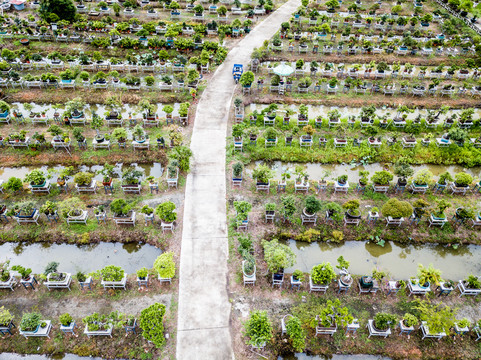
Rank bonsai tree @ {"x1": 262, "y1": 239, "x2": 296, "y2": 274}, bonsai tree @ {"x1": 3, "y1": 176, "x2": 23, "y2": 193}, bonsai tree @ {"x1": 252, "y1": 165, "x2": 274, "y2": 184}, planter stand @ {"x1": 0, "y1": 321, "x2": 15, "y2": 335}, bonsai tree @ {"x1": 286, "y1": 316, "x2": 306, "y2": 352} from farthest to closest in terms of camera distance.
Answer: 1. bonsai tree @ {"x1": 252, "y1": 165, "x2": 274, "y2": 184}
2. bonsai tree @ {"x1": 3, "y1": 176, "x2": 23, "y2": 193}
3. bonsai tree @ {"x1": 262, "y1": 239, "x2": 296, "y2": 274}
4. planter stand @ {"x1": 0, "y1": 321, "x2": 15, "y2": 335}
5. bonsai tree @ {"x1": 286, "y1": 316, "x2": 306, "y2": 352}

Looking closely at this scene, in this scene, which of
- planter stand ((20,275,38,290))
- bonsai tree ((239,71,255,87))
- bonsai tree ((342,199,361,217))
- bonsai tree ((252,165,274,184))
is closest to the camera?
planter stand ((20,275,38,290))

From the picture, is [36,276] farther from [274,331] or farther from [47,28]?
[47,28]

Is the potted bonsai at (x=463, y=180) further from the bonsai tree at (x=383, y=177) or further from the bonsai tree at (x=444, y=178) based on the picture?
the bonsai tree at (x=383, y=177)

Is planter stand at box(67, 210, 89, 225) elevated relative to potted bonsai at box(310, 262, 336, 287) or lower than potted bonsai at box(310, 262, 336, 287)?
elevated

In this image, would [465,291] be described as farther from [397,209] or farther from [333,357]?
[333,357]

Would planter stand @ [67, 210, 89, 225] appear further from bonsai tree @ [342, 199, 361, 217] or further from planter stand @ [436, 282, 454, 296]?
planter stand @ [436, 282, 454, 296]

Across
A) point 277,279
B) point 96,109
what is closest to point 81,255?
point 277,279

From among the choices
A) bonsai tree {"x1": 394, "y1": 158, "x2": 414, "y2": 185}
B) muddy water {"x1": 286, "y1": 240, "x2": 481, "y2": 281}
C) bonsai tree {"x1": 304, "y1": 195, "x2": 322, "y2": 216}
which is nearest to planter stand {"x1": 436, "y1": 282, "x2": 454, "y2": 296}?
muddy water {"x1": 286, "y1": 240, "x2": 481, "y2": 281}
